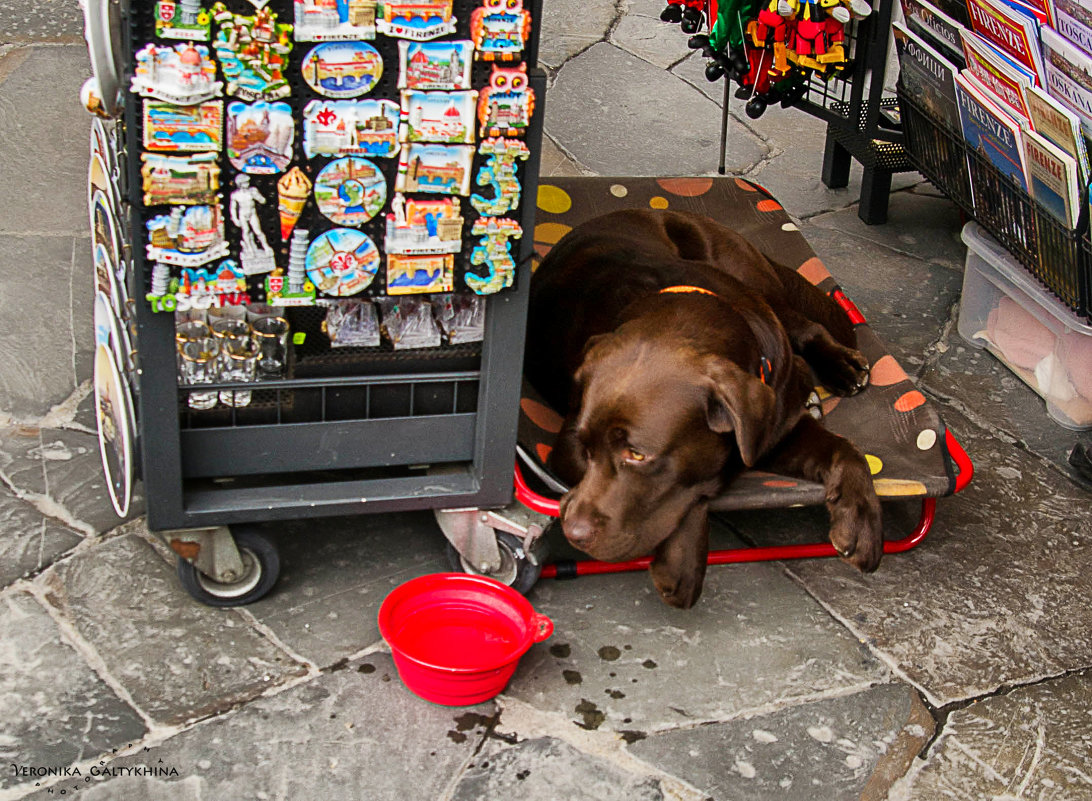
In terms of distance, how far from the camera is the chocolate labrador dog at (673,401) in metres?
2.41

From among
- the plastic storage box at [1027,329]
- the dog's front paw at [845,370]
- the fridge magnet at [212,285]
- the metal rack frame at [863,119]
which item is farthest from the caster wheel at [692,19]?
the fridge magnet at [212,285]

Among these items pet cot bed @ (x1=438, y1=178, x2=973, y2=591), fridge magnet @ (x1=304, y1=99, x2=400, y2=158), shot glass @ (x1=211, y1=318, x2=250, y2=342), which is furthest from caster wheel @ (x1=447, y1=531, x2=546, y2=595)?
fridge magnet @ (x1=304, y1=99, x2=400, y2=158)

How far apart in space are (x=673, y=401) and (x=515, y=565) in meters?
0.55

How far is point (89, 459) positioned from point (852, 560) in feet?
6.15

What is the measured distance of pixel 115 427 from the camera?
250 centimetres

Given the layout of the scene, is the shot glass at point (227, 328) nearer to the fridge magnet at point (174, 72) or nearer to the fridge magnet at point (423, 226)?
the fridge magnet at point (423, 226)

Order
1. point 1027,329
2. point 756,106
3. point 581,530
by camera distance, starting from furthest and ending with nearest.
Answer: point 756,106
point 1027,329
point 581,530

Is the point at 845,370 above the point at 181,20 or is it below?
below

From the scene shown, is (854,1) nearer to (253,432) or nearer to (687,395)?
(687,395)

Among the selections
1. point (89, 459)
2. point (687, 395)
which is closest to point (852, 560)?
point (687, 395)

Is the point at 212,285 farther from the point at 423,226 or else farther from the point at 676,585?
the point at 676,585

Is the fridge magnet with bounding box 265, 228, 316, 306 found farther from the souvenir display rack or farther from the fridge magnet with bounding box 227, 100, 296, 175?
the fridge magnet with bounding box 227, 100, 296, 175

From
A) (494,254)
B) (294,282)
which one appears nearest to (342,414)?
(294,282)

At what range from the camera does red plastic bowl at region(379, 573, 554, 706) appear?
7.78ft
